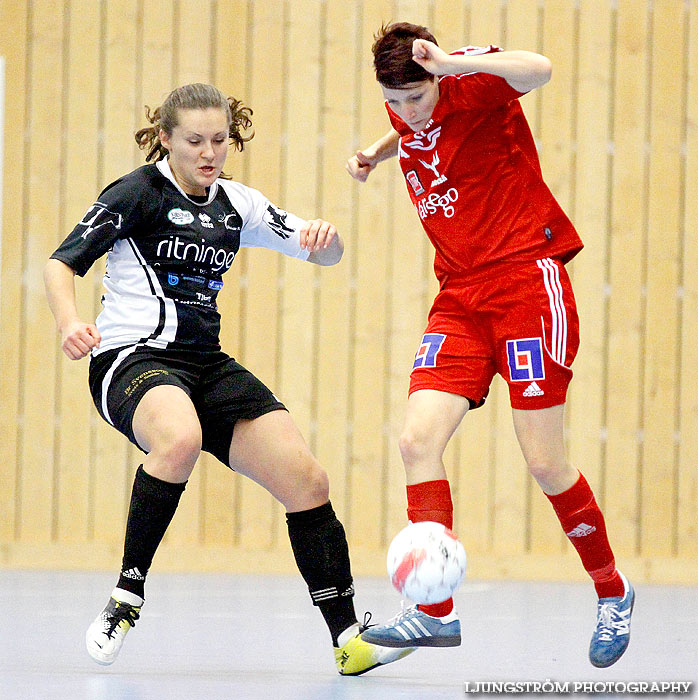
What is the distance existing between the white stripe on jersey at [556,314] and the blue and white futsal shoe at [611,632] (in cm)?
70

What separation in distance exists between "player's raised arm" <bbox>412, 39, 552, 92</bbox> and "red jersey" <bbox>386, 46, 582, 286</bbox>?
0.17 m

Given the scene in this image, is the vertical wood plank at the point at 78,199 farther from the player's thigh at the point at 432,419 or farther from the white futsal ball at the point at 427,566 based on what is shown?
the white futsal ball at the point at 427,566

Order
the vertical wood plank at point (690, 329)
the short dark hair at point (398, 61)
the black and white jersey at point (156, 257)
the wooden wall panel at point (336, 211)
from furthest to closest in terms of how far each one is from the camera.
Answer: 1. the wooden wall panel at point (336, 211)
2. the vertical wood plank at point (690, 329)
3. the black and white jersey at point (156, 257)
4. the short dark hair at point (398, 61)

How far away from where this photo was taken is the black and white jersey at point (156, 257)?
3.06 m

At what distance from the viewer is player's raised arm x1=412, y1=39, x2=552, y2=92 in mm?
2719

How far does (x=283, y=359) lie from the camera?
18.6 ft

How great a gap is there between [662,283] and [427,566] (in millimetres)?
3380

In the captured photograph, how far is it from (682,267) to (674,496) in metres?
1.17

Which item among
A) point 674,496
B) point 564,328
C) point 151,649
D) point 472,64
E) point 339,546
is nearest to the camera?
point 472,64

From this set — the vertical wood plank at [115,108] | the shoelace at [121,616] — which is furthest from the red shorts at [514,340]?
the vertical wood plank at [115,108]

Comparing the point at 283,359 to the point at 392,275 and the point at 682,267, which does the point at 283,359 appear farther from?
the point at 682,267

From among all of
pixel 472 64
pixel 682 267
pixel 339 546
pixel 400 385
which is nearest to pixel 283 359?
pixel 400 385

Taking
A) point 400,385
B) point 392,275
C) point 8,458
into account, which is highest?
point 392,275

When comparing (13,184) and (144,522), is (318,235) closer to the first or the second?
(144,522)
